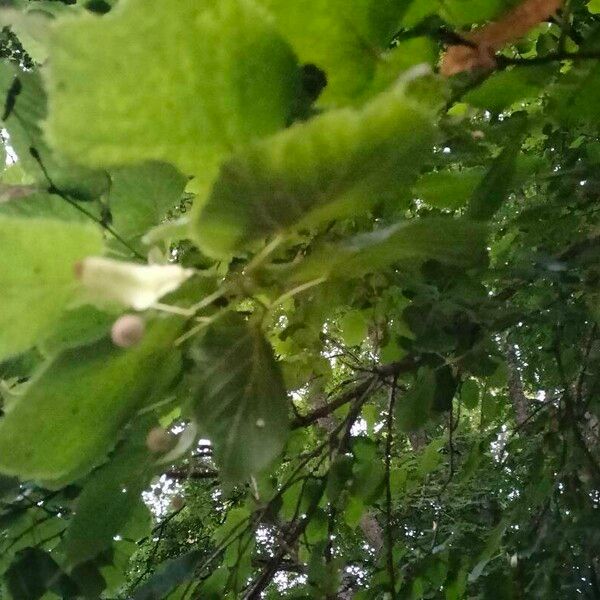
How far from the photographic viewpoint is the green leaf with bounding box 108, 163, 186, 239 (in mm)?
250

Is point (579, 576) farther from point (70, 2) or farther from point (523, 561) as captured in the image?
point (70, 2)

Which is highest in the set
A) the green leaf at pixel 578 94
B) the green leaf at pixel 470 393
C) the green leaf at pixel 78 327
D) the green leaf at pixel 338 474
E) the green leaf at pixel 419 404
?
the green leaf at pixel 470 393

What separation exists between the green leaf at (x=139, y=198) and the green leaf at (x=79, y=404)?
0.06 m

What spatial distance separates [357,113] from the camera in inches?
5.3

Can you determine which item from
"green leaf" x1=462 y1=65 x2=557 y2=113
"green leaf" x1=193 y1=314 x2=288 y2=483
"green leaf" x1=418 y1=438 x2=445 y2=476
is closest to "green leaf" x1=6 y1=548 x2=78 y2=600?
"green leaf" x1=193 y1=314 x2=288 y2=483

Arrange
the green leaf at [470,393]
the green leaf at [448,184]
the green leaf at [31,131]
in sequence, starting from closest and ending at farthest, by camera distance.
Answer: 1. the green leaf at [31,131]
2. the green leaf at [448,184]
3. the green leaf at [470,393]

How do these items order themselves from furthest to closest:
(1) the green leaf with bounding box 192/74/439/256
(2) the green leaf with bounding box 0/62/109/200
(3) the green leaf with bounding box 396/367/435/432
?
(3) the green leaf with bounding box 396/367/435/432 < (2) the green leaf with bounding box 0/62/109/200 < (1) the green leaf with bounding box 192/74/439/256

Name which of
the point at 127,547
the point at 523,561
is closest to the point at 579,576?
the point at 523,561

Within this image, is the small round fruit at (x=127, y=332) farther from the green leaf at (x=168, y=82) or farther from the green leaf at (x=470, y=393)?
the green leaf at (x=470, y=393)

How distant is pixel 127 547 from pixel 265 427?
473mm

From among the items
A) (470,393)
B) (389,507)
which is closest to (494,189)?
(389,507)

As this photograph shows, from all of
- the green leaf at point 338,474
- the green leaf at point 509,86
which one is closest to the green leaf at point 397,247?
the green leaf at point 509,86

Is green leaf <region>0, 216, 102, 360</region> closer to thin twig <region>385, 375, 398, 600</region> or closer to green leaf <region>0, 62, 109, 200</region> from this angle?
green leaf <region>0, 62, 109, 200</region>

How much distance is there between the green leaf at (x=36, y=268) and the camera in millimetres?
156
